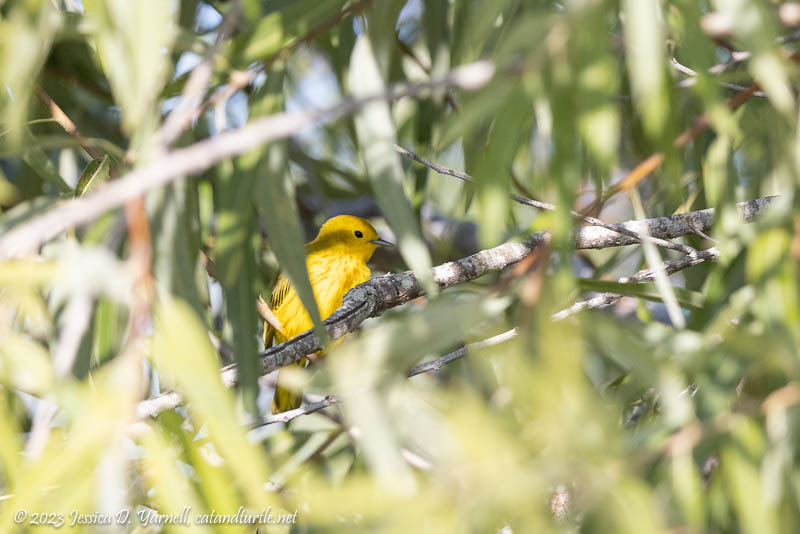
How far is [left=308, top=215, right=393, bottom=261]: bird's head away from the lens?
141 inches

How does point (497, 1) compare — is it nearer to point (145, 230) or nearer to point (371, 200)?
point (145, 230)

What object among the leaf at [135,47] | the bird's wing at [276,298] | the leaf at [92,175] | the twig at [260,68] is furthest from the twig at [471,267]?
the bird's wing at [276,298]

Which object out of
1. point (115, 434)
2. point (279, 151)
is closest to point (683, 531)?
point (115, 434)

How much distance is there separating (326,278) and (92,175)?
6.07 feet

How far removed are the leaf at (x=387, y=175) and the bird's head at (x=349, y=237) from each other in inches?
91.7

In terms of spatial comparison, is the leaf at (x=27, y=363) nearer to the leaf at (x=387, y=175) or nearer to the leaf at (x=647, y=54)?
the leaf at (x=387, y=175)

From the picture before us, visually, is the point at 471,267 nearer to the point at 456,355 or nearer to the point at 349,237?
the point at 456,355

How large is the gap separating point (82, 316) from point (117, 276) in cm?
6

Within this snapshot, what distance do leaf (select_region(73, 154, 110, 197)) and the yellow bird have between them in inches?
61.2

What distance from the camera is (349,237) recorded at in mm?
3637

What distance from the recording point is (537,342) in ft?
3.04

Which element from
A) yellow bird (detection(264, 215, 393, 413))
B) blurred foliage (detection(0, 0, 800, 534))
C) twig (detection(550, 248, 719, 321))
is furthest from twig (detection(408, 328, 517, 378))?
yellow bird (detection(264, 215, 393, 413))

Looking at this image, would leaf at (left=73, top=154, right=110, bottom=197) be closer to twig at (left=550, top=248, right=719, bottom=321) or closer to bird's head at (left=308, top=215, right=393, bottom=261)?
twig at (left=550, top=248, right=719, bottom=321)

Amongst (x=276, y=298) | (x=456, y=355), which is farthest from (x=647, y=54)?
(x=276, y=298)
